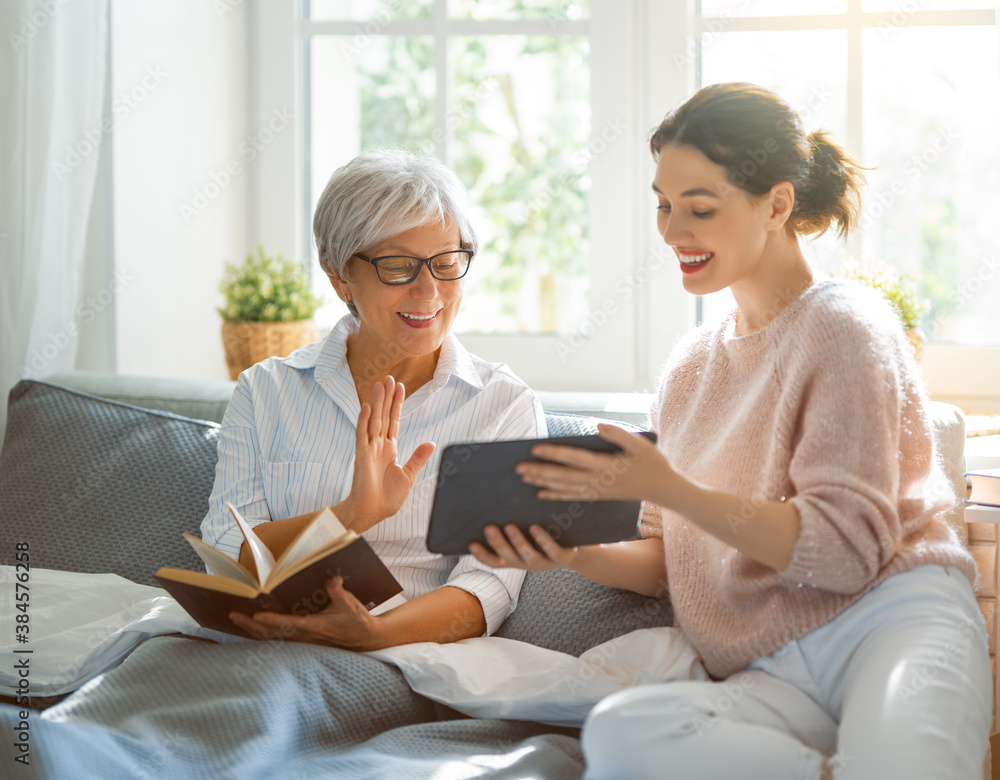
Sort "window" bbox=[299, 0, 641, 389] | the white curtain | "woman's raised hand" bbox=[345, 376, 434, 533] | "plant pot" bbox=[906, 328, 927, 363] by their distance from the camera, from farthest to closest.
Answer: "window" bbox=[299, 0, 641, 389]
the white curtain
"plant pot" bbox=[906, 328, 927, 363]
"woman's raised hand" bbox=[345, 376, 434, 533]

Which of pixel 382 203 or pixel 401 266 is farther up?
pixel 382 203

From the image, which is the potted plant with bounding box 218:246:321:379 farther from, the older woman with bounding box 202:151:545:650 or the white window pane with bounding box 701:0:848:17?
the white window pane with bounding box 701:0:848:17

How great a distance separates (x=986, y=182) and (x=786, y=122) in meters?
1.24

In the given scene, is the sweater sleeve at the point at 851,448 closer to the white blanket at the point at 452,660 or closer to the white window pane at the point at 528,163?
the white blanket at the point at 452,660

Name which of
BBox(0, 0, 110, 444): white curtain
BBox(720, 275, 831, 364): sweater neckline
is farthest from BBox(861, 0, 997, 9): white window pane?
BBox(0, 0, 110, 444): white curtain

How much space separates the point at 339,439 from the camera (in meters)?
1.61

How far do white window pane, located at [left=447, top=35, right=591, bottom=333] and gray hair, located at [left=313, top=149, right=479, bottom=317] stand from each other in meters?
0.88

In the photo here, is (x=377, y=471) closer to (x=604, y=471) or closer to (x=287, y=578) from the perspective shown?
(x=287, y=578)

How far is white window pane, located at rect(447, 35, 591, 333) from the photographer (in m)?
2.52

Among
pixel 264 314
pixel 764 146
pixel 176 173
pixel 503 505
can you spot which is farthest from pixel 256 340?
pixel 764 146

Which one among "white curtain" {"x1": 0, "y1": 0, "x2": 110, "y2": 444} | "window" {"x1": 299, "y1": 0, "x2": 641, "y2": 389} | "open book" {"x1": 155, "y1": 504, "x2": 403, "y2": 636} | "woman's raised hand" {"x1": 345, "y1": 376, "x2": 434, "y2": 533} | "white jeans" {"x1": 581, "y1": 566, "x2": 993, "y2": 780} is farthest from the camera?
"window" {"x1": 299, "y1": 0, "x2": 641, "y2": 389}

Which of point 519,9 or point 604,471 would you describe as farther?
point 519,9

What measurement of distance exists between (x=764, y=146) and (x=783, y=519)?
0.52 meters

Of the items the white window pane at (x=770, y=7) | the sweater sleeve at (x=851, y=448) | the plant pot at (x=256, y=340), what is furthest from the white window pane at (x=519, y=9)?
the sweater sleeve at (x=851, y=448)
